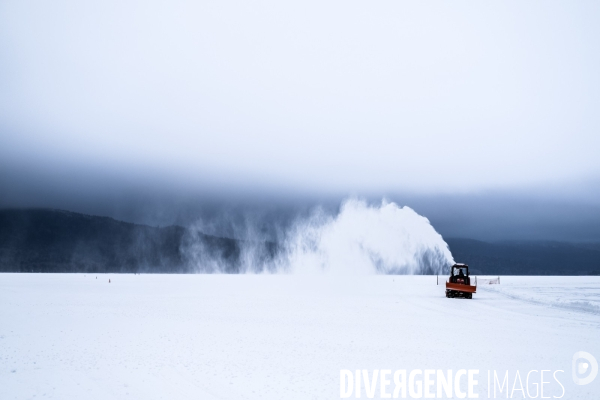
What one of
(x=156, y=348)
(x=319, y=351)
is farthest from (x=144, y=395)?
(x=319, y=351)

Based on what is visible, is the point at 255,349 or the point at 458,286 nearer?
the point at 255,349

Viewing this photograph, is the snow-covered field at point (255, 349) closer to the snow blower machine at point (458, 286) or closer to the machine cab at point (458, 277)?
the snow blower machine at point (458, 286)

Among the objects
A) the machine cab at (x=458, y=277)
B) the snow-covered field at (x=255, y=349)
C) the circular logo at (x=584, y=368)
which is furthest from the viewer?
the machine cab at (x=458, y=277)

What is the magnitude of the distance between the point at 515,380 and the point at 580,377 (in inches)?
80.5

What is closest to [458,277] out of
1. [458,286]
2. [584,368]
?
[458,286]

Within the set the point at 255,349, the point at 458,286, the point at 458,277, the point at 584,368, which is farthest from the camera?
the point at 458,277

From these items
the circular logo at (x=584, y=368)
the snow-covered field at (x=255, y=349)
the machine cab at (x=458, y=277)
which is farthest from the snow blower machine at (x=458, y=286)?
the circular logo at (x=584, y=368)

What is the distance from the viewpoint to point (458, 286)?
39.2 metres

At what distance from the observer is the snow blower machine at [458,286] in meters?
39.1

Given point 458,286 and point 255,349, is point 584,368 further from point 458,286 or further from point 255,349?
point 458,286

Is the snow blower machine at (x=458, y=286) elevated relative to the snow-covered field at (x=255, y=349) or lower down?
elevated

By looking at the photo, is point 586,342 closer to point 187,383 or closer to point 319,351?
point 319,351

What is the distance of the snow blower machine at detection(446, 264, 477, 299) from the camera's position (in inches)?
1539

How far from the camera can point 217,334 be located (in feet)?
62.2
